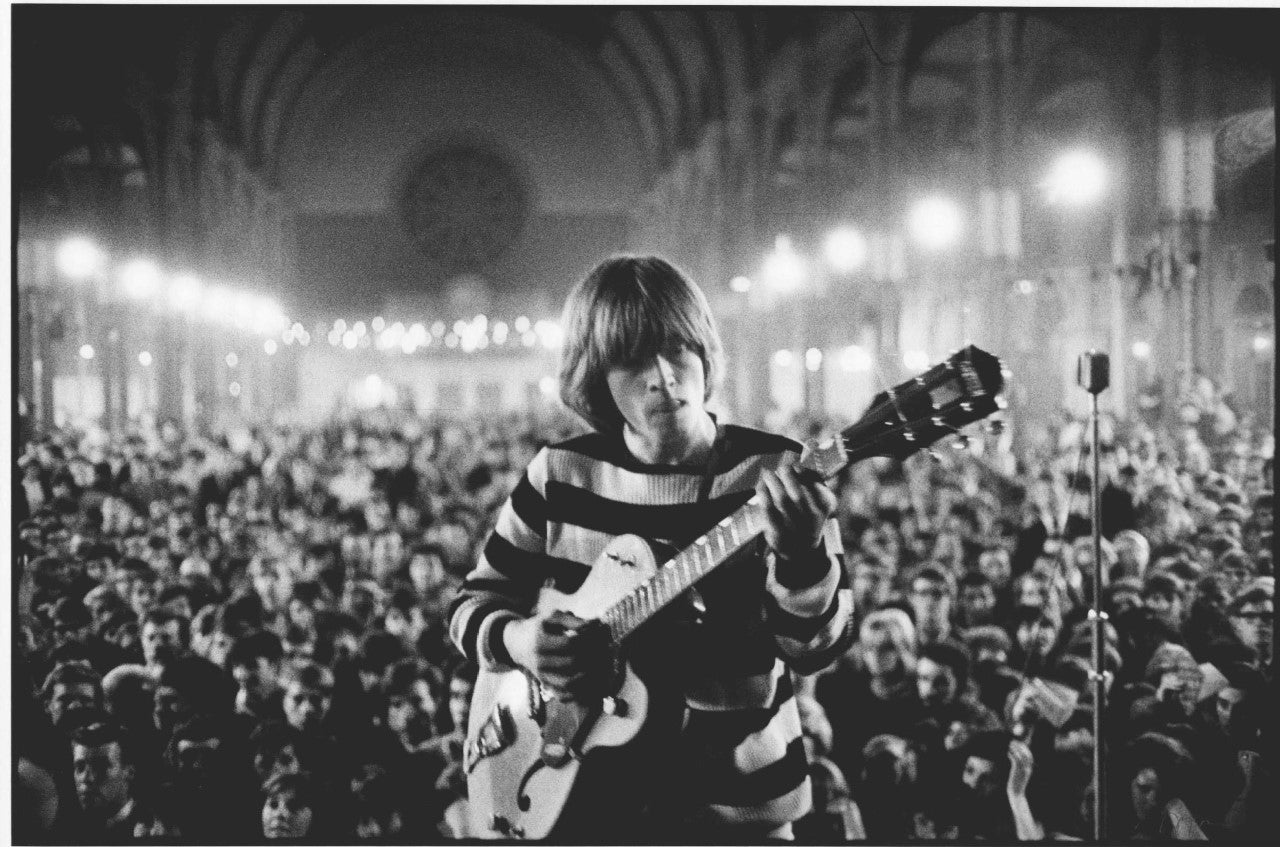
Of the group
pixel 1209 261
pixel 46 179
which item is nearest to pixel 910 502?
pixel 1209 261

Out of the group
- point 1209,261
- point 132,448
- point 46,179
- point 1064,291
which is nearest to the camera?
point 46,179

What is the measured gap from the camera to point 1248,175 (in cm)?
666

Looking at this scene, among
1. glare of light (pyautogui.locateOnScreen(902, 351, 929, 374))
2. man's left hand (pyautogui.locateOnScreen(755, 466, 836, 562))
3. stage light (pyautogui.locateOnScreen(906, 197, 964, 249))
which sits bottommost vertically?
man's left hand (pyautogui.locateOnScreen(755, 466, 836, 562))

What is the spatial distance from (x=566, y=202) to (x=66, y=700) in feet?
14.8

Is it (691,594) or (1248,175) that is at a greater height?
(1248,175)

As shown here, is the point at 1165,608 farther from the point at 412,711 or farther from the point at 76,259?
the point at 76,259

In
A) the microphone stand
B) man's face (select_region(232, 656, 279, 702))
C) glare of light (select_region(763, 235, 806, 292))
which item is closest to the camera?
the microphone stand

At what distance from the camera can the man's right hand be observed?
262 cm

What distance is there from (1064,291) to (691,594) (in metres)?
8.34

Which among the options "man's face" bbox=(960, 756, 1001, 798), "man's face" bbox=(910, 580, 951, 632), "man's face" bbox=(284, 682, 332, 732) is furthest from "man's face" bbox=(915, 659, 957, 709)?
"man's face" bbox=(284, 682, 332, 732)

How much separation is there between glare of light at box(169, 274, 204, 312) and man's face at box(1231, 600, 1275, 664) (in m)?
8.00

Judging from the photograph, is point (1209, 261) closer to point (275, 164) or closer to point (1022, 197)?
point (1022, 197)

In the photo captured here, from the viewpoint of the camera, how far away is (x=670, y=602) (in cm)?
260

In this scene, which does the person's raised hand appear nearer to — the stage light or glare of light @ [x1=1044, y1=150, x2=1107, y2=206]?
glare of light @ [x1=1044, y1=150, x2=1107, y2=206]
